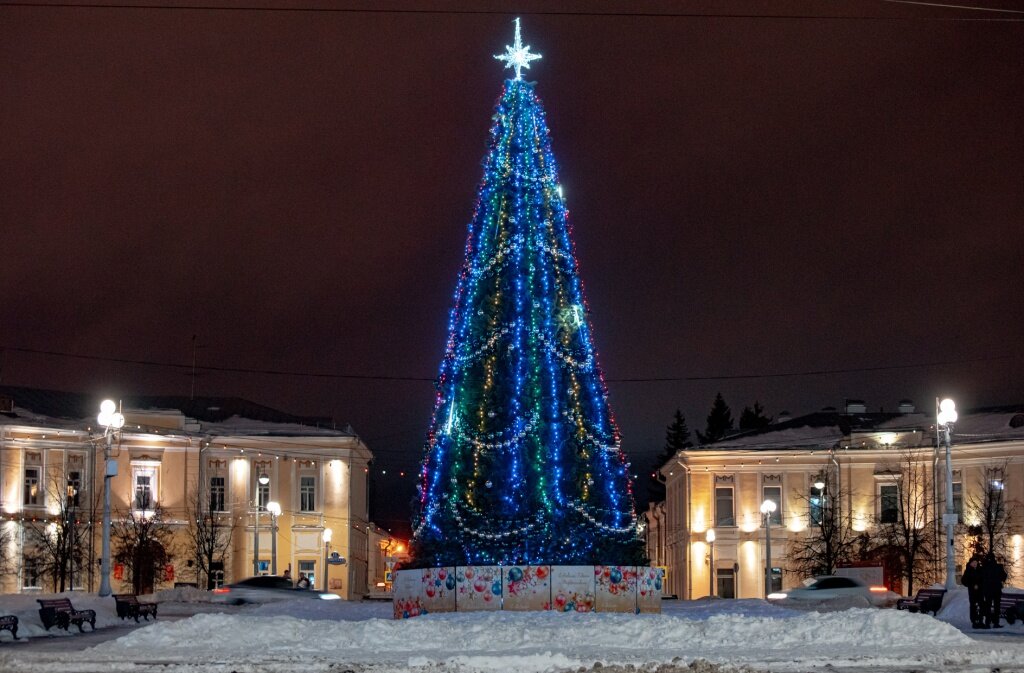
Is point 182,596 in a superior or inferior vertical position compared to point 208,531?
inferior

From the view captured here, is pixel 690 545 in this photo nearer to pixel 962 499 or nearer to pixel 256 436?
pixel 962 499

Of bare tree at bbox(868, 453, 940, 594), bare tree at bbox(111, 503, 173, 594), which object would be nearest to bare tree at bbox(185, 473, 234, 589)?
bare tree at bbox(111, 503, 173, 594)

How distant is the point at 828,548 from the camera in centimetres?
7156

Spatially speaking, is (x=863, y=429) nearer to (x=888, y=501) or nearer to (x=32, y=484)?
→ (x=888, y=501)

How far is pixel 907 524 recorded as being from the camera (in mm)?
72938

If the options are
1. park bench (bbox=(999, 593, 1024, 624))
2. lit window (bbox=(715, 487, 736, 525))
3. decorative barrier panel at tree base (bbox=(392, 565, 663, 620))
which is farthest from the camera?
lit window (bbox=(715, 487, 736, 525))

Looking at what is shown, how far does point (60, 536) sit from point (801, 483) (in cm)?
3551

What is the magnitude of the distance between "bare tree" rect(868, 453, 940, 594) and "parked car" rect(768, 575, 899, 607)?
61.2 feet

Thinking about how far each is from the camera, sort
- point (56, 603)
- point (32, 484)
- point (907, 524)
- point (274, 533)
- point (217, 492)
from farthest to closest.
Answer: point (217, 492) < point (907, 524) < point (32, 484) < point (274, 533) < point (56, 603)

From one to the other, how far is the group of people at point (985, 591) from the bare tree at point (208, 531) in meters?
46.5

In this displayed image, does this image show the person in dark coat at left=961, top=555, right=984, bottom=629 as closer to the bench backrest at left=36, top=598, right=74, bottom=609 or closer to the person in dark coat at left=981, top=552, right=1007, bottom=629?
the person in dark coat at left=981, top=552, right=1007, bottom=629

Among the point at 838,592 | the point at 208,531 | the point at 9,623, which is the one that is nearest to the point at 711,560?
the point at 208,531

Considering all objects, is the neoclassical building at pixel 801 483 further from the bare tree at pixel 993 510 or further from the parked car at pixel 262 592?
the parked car at pixel 262 592

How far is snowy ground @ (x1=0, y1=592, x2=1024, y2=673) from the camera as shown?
68.1ft
